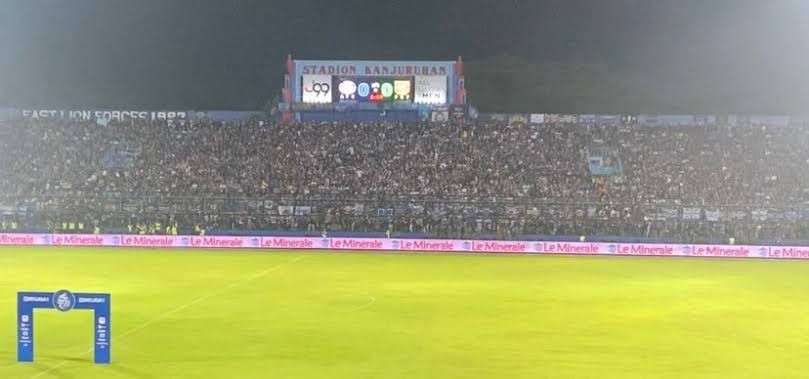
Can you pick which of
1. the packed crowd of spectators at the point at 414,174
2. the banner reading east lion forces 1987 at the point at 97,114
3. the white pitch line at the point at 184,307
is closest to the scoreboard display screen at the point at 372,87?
the packed crowd of spectators at the point at 414,174

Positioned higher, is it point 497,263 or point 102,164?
point 102,164

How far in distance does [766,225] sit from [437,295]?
29.3 m

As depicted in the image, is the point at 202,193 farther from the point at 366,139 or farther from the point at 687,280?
the point at 687,280

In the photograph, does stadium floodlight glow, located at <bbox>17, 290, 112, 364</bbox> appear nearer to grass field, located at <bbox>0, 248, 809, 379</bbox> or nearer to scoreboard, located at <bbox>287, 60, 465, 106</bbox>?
grass field, located at <bbox>0, 248, 809, 379</bbox>

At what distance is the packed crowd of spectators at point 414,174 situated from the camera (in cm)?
4962

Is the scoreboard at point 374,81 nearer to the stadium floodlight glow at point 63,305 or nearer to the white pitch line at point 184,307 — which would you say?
the white pitch line at point 184,307

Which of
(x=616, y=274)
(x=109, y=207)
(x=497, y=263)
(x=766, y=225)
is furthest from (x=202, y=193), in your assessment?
(x=766, y=225)

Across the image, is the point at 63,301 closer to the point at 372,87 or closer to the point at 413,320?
the point at 413,320

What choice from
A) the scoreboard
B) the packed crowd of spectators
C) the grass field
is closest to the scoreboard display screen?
the scoreboard

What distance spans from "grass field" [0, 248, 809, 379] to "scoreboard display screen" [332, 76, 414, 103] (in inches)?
914

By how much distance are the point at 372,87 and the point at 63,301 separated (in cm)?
4606

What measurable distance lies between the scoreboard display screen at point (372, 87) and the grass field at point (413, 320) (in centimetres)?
2321

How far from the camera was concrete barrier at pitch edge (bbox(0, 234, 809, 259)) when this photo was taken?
44.4m

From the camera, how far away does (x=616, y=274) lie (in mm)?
34438
